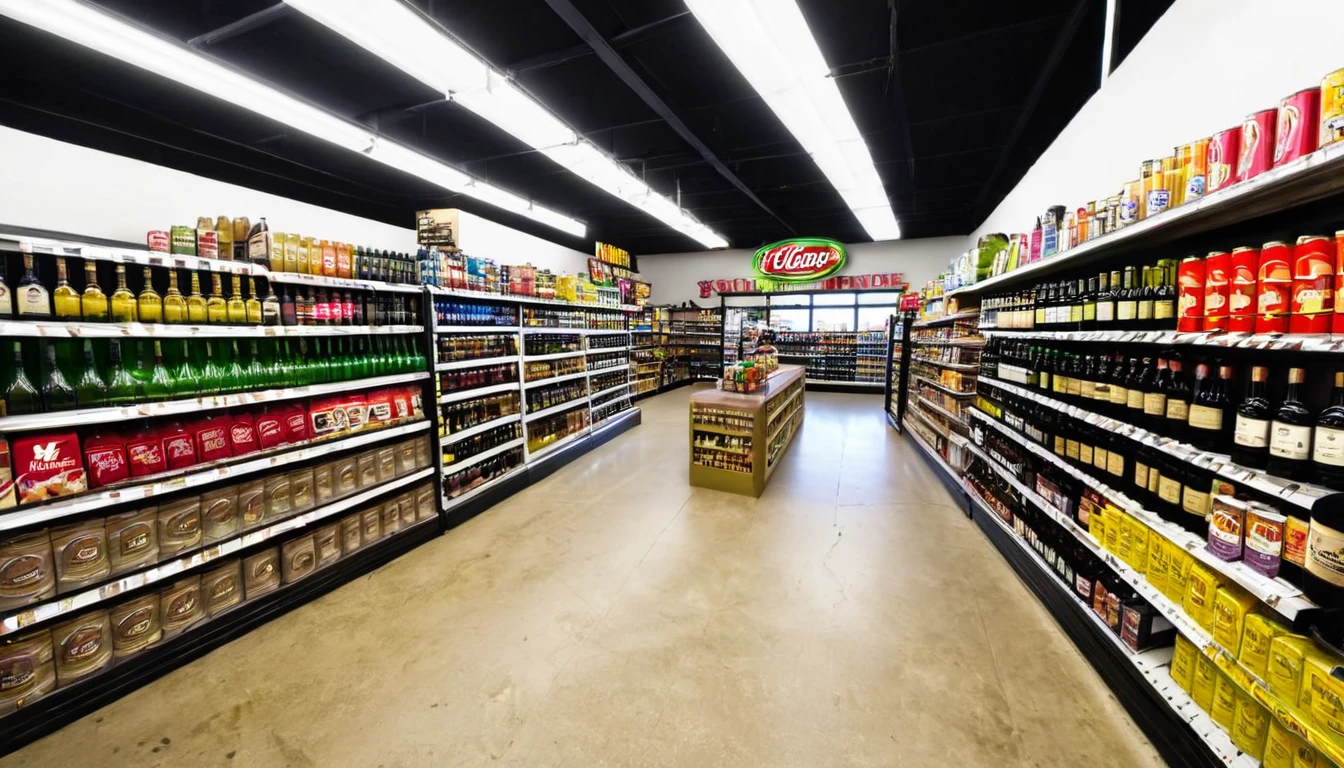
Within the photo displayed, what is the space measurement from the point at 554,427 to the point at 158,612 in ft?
12.1

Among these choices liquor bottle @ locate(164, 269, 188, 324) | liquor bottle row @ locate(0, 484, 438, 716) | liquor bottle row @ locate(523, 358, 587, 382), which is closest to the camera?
liquor bottle row @ locate(0, 484, 438, 716)

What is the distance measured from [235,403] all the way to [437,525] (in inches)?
68.6

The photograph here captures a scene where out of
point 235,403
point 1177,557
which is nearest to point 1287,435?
point 1177,557

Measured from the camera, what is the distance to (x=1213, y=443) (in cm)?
171

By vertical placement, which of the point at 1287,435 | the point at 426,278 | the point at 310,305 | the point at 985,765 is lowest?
the point at 985,765

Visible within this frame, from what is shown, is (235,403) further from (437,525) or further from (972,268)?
(972,268)

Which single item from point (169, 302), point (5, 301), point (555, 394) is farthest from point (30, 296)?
point (555, 394)

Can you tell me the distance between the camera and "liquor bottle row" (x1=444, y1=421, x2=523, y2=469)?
409 centimetres

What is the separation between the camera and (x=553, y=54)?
172 inches

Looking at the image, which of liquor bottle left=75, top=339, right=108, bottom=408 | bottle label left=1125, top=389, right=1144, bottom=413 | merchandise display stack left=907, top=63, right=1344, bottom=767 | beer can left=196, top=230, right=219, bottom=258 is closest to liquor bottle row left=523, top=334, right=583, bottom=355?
beer can left=196, top=230, right=219, bottom=258

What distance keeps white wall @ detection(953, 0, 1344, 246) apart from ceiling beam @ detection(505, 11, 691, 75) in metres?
3.28

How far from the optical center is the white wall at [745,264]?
40.3 feet

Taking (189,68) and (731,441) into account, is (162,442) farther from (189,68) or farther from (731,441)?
(731,441)

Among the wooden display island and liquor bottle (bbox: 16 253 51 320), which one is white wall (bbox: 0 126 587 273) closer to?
liquor bottle (bbox: 16 253 51 320)
